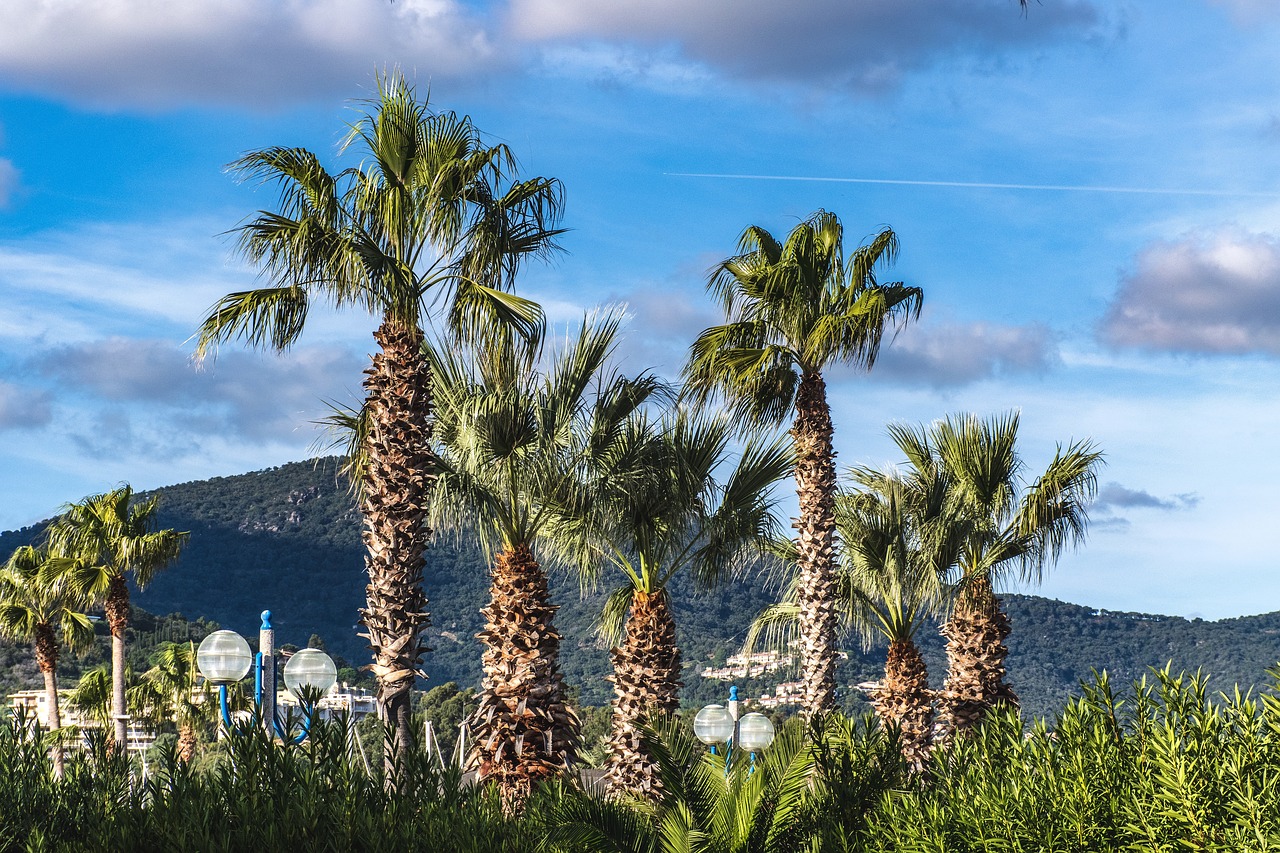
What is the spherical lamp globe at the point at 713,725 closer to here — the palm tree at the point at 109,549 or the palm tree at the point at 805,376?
the palm tree at the point at 805,376

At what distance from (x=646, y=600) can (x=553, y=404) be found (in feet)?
9.59

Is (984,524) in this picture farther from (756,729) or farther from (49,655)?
(49,655)

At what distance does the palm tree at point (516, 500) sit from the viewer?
13.6 metres

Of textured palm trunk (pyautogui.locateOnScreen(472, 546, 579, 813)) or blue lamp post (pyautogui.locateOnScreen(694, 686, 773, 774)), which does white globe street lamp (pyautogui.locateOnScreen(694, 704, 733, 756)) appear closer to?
blue lamp post (pyautogui.locateOnScreen(694, 686, 773, 774))

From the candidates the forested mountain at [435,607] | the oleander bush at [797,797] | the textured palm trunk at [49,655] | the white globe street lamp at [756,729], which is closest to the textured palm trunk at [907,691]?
the white globe street lamp at [756,729]

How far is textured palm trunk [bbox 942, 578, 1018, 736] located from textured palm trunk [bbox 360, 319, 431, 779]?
35.5 feet

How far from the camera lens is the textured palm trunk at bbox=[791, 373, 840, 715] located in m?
18.2

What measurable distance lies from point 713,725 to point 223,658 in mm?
8171

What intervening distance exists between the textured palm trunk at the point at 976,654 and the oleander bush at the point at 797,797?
15046mm

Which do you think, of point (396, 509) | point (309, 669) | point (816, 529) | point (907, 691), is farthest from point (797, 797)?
point (907, 691)

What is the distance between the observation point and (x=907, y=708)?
20594 mm

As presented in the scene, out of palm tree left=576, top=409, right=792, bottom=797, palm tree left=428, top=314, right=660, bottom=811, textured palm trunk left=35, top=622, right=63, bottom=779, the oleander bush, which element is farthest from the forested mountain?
the oleander bush

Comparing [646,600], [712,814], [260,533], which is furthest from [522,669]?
[260,533]

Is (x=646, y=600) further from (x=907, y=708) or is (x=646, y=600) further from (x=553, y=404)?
(x=907, y=708)
